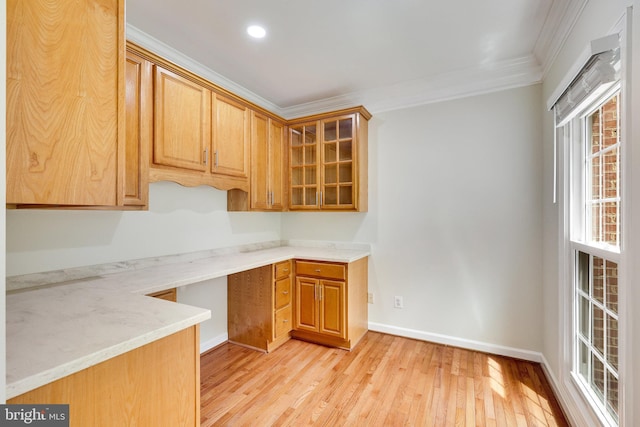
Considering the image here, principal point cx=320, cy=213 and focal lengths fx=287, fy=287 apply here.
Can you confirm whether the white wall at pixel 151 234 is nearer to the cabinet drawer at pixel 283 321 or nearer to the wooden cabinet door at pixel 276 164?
the wooden cabinet door at pixel 276 164

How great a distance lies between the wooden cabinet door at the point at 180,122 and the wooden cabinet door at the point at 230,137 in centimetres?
8

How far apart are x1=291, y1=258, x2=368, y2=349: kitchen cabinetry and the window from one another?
162 centimetres

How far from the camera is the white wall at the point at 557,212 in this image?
1.16 meters

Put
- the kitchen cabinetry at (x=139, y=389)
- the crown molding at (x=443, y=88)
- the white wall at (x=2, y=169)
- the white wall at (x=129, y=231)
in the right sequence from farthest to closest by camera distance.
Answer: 1. the crown molding at (x=443, y=88)
2. the white wall at (x=129, y=231)
3. the kitchen cabinetry at (x=139, y=389)
4. the white wall at (x=2, y=169)

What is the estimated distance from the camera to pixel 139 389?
1.01m

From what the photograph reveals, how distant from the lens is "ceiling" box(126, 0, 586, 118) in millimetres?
1813

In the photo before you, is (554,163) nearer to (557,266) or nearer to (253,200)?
(557,266)

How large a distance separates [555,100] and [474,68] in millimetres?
874

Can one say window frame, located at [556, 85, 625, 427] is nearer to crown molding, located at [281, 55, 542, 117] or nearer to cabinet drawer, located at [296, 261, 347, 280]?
crown molding, located at [281, 55, 542, 117]

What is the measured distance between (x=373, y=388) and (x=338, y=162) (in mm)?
2052

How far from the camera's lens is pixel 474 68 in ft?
8.37
